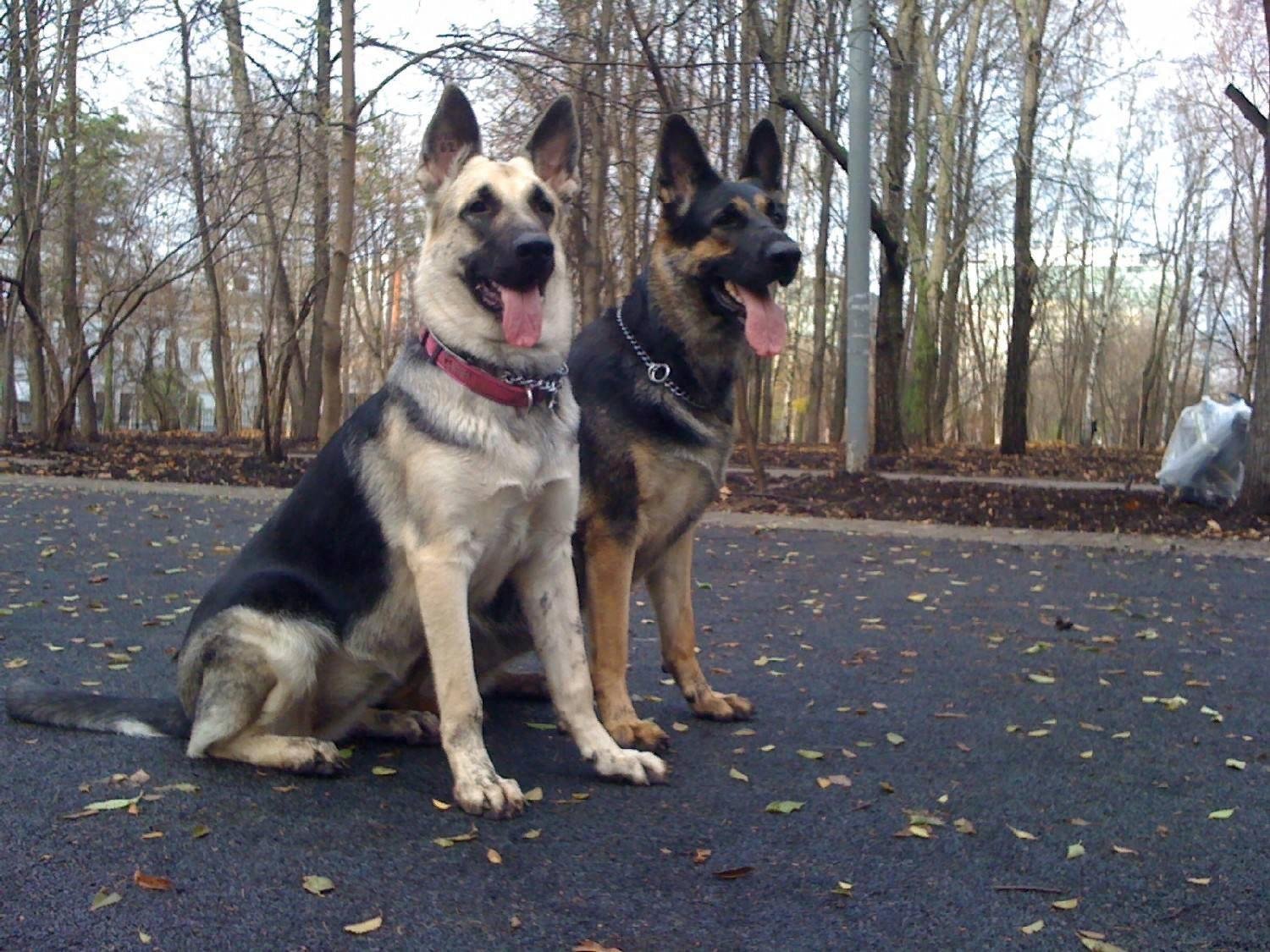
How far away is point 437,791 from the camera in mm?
3623

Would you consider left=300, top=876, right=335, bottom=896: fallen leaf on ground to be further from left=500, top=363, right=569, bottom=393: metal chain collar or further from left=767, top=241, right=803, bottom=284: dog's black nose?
left=767, top=241, right=803, bottom=284: dog's black nose

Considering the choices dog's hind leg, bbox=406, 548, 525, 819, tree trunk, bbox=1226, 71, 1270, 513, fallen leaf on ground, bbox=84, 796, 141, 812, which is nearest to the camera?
fallen leaf on ground, bbox=84, 796, 141, 812

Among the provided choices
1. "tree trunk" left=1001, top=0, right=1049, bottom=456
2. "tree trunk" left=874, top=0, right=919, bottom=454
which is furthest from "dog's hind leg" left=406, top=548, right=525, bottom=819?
"tree trunk" left=1001, top=0, right=1049, bottom=456

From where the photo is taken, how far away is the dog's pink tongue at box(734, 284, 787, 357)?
15.3 ft

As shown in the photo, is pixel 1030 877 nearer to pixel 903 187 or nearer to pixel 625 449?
pixel 625 449

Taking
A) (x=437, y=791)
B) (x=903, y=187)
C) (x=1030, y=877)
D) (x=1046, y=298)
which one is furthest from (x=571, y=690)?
(x=1046, y=298)

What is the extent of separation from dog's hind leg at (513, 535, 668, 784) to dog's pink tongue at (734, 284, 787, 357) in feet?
4.44

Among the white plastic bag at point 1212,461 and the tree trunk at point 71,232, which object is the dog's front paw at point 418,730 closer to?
the white plastic bag at point 1212,461

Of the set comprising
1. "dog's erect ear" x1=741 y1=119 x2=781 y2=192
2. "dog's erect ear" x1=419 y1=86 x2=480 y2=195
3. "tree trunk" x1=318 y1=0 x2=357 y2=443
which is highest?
"tree trunk" x1=318 y1=0 x2=357 y2=443

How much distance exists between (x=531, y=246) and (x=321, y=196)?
20494 mm

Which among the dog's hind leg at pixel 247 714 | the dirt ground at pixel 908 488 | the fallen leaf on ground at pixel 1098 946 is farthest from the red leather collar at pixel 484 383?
the dirt ground at pixel 908 488

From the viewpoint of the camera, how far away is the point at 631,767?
378cm

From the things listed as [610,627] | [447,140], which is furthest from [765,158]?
[610,627]

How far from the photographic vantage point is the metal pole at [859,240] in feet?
47.9
